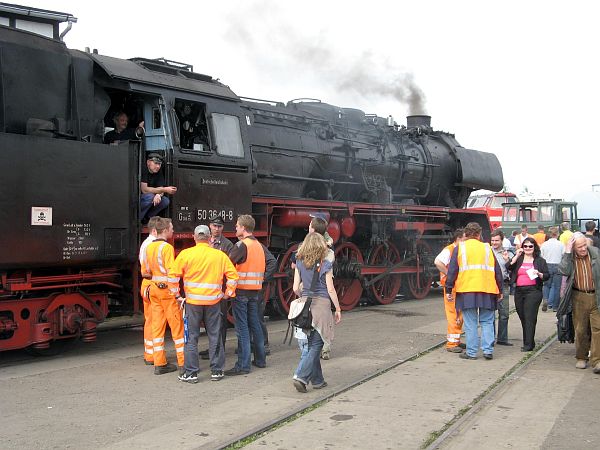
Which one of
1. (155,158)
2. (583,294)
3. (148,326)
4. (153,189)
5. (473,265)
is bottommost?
(148,326)

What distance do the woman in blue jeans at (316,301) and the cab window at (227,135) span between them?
3.55 metres

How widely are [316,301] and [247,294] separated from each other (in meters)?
1.23

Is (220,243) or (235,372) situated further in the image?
(220,243)

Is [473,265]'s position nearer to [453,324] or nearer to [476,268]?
[476,268]

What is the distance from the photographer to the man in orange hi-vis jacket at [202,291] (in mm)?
7121

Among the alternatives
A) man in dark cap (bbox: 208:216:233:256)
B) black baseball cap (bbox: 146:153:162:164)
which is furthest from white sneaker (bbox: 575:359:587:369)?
black baseball cap (bbox: 146:153:162:164)

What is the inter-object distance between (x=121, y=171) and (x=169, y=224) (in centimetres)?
131

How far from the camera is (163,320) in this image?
7617mm

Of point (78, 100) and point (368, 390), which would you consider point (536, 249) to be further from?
point (78, 100)

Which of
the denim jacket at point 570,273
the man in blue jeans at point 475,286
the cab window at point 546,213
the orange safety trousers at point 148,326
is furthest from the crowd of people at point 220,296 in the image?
the cab window at point 546,213

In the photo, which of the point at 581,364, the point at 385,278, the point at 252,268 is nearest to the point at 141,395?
the point at 252,268

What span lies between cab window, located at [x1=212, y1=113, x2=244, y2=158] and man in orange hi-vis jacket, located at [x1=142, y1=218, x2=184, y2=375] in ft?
8.27

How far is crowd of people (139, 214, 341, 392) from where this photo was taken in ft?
22.2

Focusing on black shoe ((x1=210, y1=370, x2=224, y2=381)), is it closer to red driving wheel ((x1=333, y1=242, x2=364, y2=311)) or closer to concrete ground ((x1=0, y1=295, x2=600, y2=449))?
concrete ground ((x1=0, y1=295, x2=600, y2=449))
